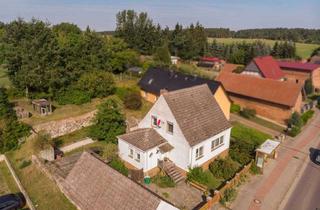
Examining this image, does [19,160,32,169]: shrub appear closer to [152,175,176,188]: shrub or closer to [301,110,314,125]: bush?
[152,175,176,188]: shrub

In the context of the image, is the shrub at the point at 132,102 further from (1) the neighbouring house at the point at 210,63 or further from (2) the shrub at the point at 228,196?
(1) the neighbouring house at the point at 210,63

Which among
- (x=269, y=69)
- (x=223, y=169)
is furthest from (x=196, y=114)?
(x=269, y=69)

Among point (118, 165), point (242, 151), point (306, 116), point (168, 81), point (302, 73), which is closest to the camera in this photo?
point (118, 165)

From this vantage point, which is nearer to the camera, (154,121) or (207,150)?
(207,150)

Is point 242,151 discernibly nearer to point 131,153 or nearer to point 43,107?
point 131,153

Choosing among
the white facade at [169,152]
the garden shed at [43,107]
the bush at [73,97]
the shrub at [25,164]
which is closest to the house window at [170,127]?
the white facade at [169,152]

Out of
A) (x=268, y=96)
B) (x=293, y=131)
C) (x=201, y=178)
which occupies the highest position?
(x=268, y=96)

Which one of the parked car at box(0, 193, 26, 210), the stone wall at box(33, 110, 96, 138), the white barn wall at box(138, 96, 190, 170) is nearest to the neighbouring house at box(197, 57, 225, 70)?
the stone wall at box(33, 110, 96, 138)
